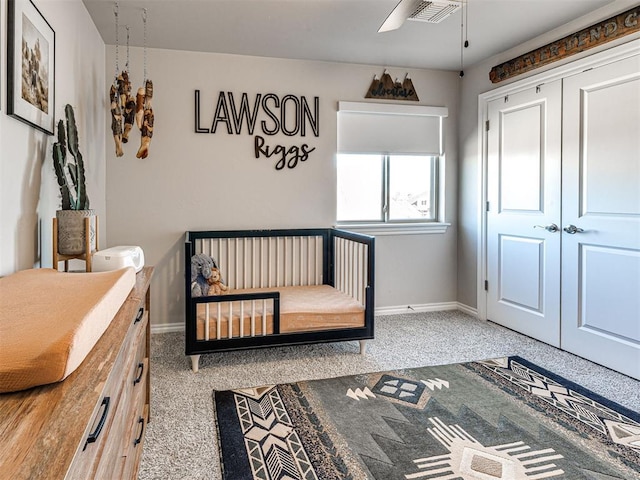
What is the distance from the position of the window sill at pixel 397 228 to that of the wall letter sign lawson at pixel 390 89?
1.19 metres

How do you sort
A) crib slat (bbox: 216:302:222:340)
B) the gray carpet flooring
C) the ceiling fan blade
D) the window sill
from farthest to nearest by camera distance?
the window sill, crib slat (bbox: 216:302:222:340), the ceiling fan blade, the gray carpet flooring

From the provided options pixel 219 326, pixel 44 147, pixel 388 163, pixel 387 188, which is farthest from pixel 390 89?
pixel 44 147

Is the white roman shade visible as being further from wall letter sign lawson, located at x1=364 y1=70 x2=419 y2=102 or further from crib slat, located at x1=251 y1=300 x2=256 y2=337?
crib slat, located at x1=251 y1=300 x2=256 y2=337

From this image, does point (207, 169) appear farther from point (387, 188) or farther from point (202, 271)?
point (387, 188)

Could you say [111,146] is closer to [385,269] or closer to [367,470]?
[385,269]

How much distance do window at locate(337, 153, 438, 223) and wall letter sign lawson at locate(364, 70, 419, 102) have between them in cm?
55

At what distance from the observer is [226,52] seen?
3.51 meters

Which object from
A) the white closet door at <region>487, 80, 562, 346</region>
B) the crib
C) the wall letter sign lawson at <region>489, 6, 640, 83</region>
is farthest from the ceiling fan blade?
the white closet door at <region>487, 80, 562, 346</region>

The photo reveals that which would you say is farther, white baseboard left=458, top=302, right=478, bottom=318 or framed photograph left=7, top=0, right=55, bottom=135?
white baseboard left=458, top=302, right=478, bottom=318

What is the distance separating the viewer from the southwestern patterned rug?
5.54 feet

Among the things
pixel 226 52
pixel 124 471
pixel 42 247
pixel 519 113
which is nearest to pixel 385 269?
pixel 519 113

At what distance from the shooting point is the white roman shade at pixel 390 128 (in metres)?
3.87

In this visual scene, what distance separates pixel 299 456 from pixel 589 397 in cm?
165

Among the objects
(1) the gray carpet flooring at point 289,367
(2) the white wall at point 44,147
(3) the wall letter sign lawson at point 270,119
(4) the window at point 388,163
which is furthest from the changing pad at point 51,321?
(4) the window at point 388,163
